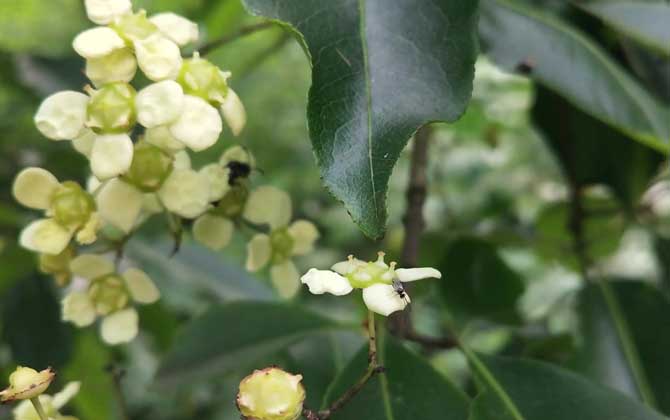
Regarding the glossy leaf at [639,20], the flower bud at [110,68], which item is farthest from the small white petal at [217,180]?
the glossy leaf at [639,20]

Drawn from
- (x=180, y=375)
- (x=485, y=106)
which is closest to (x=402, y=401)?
(x=180, y=375)

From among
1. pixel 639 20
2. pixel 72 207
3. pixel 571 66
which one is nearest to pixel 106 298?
pixel 72 207

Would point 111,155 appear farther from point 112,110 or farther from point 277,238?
point 277,238

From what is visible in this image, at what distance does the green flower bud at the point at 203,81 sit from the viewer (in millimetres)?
619

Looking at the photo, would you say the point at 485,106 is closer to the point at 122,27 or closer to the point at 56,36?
the point at 56,36

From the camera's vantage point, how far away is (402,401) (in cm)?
67

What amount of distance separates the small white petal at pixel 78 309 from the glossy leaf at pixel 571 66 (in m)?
0.44

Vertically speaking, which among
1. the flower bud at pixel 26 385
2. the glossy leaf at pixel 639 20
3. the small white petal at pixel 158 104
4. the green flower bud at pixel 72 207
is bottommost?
the flower bud at pixel 26 385

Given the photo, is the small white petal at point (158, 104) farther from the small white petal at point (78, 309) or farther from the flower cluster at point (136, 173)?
the small white petal at point (78, 309)

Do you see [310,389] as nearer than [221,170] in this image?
No

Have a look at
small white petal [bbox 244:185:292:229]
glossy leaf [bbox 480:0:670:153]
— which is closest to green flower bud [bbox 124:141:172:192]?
small white petal [bbox 244:185:292:229]

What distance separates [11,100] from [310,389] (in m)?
0.92

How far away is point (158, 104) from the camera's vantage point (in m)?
0.59

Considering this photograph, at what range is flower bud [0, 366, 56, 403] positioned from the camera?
1.75 feet
